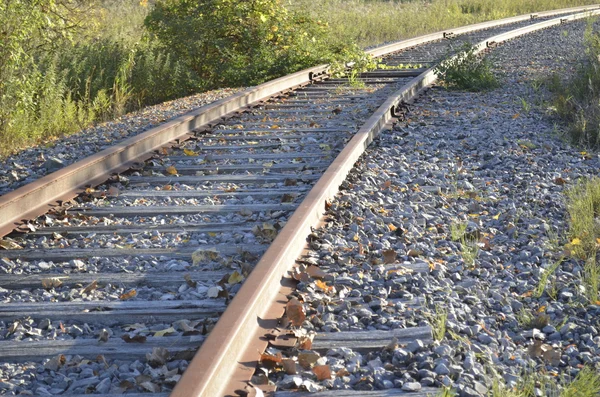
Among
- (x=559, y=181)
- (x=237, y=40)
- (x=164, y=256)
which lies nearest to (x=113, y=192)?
(x=164, y=256)

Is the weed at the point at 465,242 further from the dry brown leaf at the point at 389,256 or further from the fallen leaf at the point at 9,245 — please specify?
the fallen leaf at the point at 9,245

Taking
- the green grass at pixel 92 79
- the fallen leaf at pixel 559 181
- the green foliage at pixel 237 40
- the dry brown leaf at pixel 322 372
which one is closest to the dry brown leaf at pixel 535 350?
the dry brown leaf at pixel 322 372

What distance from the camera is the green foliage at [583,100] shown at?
793 cm

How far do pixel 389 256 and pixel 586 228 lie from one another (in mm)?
1376

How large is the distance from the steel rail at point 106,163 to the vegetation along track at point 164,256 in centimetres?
2

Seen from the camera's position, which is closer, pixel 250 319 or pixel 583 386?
pixel 583 386

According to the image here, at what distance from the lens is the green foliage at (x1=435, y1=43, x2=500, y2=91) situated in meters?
11.5

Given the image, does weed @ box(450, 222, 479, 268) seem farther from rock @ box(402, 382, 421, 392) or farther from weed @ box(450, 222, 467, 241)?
rock @ box(402, 382, 421, 392)

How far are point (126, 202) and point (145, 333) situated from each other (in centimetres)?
241

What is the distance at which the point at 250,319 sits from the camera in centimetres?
359

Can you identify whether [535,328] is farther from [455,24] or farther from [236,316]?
[455,24]

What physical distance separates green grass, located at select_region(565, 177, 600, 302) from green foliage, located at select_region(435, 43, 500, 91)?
17.7ft

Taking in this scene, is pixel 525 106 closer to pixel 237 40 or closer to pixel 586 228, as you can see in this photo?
pixel 586 228

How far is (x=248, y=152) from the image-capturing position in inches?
302
